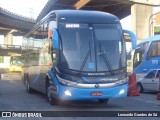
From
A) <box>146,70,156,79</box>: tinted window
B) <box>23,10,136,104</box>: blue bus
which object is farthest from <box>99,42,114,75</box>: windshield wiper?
<box>146,70,156,79</box>: tinted window

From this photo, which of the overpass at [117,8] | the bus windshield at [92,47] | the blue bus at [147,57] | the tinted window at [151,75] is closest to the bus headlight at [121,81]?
the bus windshield at [92,47]

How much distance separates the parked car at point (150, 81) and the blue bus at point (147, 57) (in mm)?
1122

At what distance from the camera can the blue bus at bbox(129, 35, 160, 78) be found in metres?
25.2

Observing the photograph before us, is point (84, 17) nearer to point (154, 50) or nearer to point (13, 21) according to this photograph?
point (154, 50)

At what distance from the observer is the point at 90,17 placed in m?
13.8

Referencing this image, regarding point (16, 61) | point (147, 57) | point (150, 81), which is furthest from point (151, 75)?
point (16, 61)

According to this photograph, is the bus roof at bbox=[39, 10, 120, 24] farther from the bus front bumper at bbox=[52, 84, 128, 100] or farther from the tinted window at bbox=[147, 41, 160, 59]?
the tinted window at bbox=[147, 41, 160, 59]

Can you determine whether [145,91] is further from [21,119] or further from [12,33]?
[12,33]

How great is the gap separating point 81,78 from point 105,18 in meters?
2.52

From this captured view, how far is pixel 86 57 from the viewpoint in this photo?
13.0 m

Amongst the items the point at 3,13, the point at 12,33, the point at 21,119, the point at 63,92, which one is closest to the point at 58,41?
the point at 63,92

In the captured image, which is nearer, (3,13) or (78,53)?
(78,53)

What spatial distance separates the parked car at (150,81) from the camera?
22447 millimetres

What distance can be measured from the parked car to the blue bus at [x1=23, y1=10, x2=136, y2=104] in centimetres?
878
